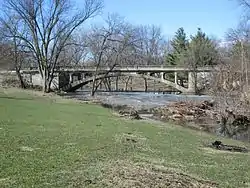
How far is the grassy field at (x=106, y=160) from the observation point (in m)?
8.40

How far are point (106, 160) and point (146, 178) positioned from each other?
7.74 ft

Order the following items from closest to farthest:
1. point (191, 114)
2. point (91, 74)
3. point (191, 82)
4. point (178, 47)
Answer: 1. point (191, 114)
2. point (191, 82)
3. point (91, 74)
4. point (178, 47)

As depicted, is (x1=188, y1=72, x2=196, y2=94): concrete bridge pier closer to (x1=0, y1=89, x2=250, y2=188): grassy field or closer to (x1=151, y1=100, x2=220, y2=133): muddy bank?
(x1=151, y1=100, x2=220, y2=133): muddy bank

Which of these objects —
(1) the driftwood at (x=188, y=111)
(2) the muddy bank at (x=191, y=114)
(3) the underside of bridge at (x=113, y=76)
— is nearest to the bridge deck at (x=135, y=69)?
(3) the underside of bridge at (x=113, y=76)

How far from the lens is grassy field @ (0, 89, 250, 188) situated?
8398 millimetres

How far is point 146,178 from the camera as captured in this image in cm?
852

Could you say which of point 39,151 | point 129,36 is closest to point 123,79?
point 129,36

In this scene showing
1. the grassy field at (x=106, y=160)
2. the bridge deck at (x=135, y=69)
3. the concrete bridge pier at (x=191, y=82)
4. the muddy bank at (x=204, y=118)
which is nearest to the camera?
the grassy field at (x=106, y=160)

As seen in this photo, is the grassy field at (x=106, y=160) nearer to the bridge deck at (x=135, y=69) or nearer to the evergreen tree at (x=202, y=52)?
the bridge deck at (x=135, y=69)

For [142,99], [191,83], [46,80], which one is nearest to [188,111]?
[142,99]

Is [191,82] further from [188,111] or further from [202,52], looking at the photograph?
[188,111]

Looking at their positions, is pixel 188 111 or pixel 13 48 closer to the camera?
pixel 188 111

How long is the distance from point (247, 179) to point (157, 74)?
72.3m

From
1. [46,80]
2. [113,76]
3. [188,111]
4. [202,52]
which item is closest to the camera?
[188,111]
